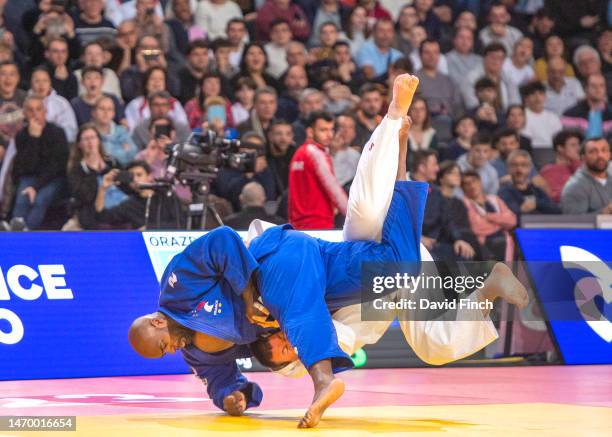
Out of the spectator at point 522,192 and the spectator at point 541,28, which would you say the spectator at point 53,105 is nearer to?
the spectator at point 522,192

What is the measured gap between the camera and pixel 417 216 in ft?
18.2

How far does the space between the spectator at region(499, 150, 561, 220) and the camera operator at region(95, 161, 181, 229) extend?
3.58 m

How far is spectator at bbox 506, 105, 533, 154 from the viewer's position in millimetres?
12953

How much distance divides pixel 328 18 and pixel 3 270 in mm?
6832

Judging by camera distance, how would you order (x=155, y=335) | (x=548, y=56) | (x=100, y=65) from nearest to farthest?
(x=155, y=335)
(x=100, y=65)
(x=548, y=56)

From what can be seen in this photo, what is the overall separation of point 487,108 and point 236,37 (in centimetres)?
287

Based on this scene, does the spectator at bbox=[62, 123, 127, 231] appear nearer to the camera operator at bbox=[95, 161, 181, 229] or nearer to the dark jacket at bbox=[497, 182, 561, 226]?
the camera operator at bbox=[95, 161, 181, 229]

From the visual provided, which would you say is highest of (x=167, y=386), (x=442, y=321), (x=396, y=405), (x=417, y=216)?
(x=417, y=216)


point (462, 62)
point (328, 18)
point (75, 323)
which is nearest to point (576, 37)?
point (462, 62)

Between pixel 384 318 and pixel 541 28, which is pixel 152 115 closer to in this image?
pixel 384 318

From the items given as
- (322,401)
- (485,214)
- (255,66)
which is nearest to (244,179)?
(255,66)

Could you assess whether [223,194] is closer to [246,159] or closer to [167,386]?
[246,159]

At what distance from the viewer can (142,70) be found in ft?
38.5

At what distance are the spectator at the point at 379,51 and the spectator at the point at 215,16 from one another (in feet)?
4.83
